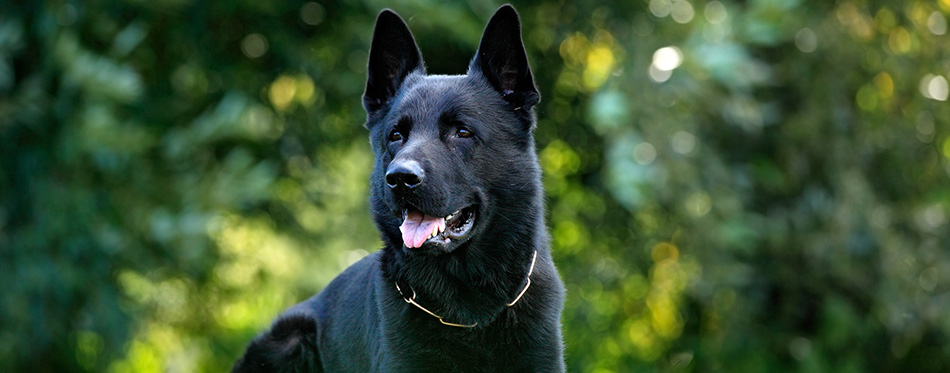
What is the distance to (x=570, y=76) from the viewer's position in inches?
367

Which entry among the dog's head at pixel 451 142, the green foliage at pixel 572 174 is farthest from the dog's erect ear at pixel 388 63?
the green foliage at pixel 572 174

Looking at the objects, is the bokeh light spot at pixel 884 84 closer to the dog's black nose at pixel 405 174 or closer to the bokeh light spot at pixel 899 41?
the bokeh light spot at pixel 899 41

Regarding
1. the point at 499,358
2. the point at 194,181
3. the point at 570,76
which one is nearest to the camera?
the point at 499,358

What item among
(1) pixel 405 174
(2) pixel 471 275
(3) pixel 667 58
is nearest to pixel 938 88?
(3) pixel 667 58

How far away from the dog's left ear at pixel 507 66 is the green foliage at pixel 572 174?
3.21 m

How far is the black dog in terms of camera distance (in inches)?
136

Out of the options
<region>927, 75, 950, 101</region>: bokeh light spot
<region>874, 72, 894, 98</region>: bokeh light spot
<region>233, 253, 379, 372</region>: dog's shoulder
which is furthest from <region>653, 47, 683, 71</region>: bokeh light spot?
<region>233, 253, 379, 372</region>: dog's shoulder

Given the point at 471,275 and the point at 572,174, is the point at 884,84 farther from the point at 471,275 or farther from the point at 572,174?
the point at 471,275

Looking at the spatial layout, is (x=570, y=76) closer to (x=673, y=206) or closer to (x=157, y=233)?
(x=673, y=206)

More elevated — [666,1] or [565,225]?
[666,1]

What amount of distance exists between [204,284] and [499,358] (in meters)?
6.56

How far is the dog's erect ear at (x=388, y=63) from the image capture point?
3916 mm

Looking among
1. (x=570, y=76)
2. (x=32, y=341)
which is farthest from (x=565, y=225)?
(x=32, y=341)

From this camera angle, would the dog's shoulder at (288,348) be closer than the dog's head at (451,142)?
No
